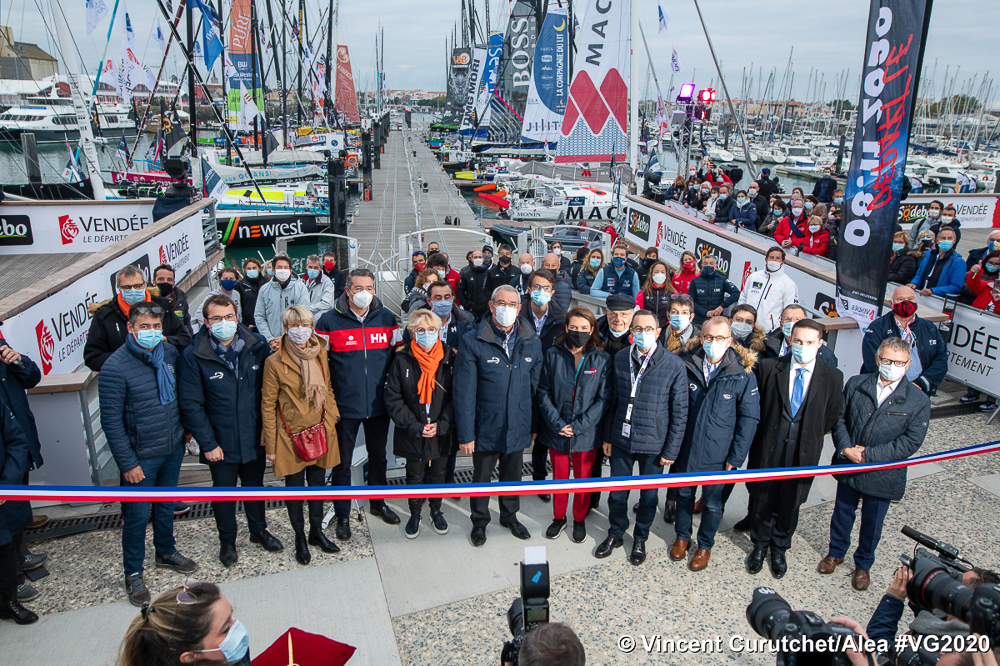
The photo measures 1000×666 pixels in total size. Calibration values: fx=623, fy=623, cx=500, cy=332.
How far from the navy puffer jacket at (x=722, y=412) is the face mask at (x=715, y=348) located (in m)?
0.05

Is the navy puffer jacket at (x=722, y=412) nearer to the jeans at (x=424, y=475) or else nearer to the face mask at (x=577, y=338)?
the face mask at (x=577, y=338)

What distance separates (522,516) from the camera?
15.7 ft

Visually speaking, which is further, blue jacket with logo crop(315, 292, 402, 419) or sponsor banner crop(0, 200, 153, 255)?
sponsor banner crop(0, 200, 153, 255)

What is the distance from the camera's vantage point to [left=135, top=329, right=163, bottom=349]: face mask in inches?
142

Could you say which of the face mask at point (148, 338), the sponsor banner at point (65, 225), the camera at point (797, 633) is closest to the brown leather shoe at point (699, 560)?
the camera at point (797, 633)

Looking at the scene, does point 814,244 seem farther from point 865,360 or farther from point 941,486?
point 941,486

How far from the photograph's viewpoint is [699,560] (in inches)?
164

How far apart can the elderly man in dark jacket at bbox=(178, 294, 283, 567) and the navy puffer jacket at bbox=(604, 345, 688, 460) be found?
2444 millimetres

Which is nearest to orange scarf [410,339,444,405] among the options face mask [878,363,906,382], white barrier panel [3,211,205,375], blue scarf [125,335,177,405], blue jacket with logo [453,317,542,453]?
blue jacket with logo [453,317,542,453]

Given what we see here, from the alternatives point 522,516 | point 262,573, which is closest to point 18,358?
point 262,573

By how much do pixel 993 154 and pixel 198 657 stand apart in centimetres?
7896

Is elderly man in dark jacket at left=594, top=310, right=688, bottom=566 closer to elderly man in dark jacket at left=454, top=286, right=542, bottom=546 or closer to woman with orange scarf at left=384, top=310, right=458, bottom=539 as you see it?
elderly man in dark jacket at left=454, top=286, right=542, bottom=546

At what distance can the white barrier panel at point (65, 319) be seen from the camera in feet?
17.5

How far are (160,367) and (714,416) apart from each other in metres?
3.46
